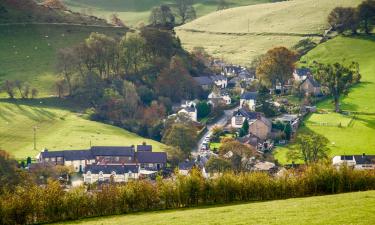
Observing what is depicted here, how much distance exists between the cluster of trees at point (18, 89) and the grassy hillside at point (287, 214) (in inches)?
1853

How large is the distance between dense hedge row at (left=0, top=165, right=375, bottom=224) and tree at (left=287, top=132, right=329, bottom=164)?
68.7 feet

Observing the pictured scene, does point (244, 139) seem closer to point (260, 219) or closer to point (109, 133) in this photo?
point (109, 133)

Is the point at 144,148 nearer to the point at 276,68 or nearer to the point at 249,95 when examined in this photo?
the point at 249,95

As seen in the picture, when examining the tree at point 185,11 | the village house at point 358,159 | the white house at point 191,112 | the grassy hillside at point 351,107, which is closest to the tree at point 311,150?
the village house at point 358,159

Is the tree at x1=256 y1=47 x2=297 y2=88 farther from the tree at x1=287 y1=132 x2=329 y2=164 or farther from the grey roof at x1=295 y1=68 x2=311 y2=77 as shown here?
the tree at x1=287 y1=132 x2=329 y2=164

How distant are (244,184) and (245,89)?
5646 centimetres

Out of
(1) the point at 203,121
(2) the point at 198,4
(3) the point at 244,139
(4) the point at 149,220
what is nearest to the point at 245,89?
(1) the point at 203,121

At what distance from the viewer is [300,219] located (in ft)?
77.5

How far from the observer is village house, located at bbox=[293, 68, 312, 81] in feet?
299

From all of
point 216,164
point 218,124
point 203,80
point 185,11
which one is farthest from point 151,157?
point 185,11

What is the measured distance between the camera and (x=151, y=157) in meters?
57.6

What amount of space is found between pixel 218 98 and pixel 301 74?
15.9m

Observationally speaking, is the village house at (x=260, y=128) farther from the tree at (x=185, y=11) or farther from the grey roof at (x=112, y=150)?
the tree at (x=185, y=11)

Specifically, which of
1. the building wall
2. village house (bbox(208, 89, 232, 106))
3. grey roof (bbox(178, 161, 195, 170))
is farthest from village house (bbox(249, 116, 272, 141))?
village house (bbox(208, 89, 232, 106))
